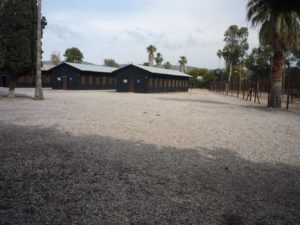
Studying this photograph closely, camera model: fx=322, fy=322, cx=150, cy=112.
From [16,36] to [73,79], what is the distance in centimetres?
2481

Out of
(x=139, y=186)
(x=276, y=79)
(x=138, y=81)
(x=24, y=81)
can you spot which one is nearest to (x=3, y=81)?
(x=24, y=81)

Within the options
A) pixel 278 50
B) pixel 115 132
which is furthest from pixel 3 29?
pixel 278 50

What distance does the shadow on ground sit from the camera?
4133 millimetres

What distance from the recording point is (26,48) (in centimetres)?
2320

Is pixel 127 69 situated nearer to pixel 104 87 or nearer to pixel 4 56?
pixel 104 87


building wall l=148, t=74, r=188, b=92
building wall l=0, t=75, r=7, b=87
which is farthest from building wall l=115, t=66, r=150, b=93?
building wall l=0, t=75, r=7, b=87

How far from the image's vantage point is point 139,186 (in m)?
5.20

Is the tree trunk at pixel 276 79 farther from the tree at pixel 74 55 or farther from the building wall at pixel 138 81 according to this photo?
the tree at pixel 74 55

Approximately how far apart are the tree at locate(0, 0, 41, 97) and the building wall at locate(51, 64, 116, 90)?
2361 cm

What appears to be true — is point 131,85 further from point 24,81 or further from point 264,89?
point 264,89

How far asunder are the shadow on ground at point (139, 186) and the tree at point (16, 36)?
54.4 feet

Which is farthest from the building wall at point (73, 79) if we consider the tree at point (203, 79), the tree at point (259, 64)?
the tree at point (203, 79)

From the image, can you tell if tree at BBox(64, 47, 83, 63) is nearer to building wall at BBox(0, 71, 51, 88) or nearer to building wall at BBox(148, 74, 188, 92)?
building wall at BBox(0, 71, 51, 88)

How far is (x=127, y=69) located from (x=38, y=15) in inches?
930
